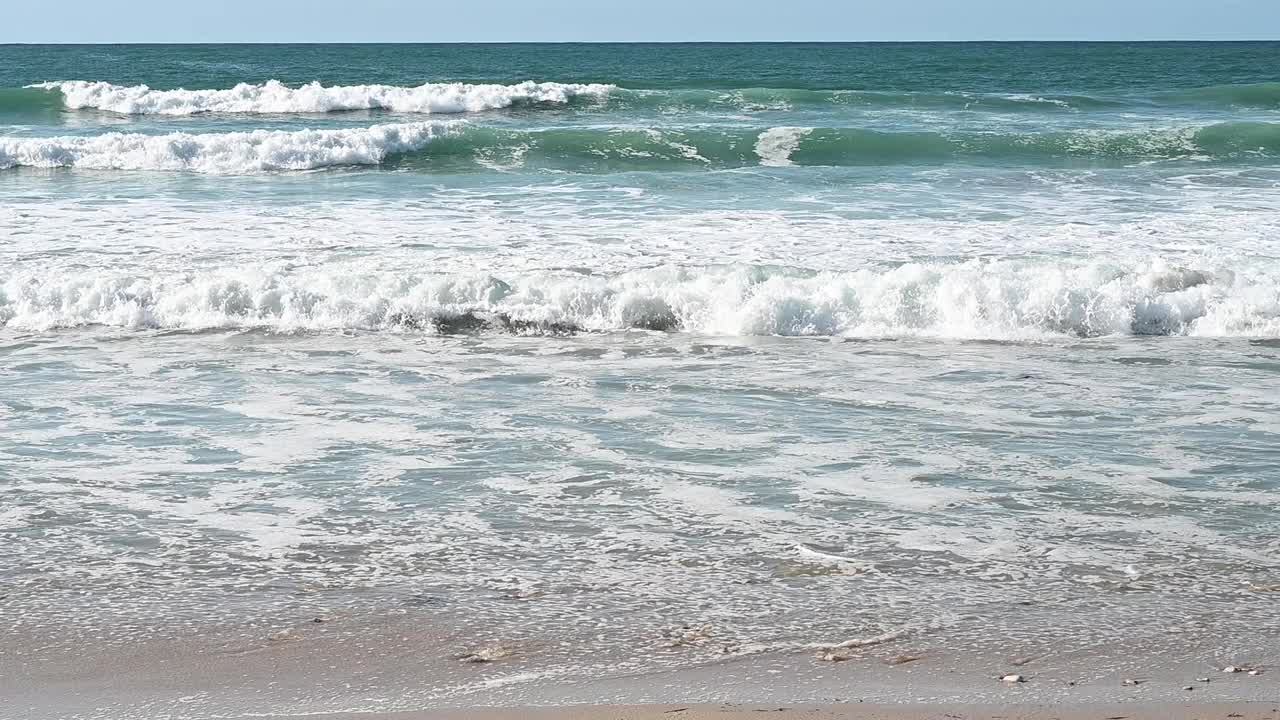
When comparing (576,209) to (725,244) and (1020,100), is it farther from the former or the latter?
(1020,100)

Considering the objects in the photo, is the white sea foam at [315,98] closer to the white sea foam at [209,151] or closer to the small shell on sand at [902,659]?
the white sea foam at [209,151]

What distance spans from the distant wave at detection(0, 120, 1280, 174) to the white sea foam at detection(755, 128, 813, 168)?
1cm

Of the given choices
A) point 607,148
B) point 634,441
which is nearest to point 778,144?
point 607,148

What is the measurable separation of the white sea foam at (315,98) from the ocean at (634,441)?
12184mm

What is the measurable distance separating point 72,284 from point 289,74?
116ft

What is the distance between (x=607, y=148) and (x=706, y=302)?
994 centimetres

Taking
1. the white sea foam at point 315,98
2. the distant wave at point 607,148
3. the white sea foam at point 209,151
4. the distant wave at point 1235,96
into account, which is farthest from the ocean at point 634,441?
the distant wave at point 1235,96

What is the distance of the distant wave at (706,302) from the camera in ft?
26.6

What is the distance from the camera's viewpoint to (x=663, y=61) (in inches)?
2136

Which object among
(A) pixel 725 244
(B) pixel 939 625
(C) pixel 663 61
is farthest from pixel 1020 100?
(C) pixel 663 61

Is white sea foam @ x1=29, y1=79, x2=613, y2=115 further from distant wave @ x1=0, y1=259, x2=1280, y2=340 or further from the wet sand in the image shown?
the wet sand

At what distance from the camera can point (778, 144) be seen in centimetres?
1853

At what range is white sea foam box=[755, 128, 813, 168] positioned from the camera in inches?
685

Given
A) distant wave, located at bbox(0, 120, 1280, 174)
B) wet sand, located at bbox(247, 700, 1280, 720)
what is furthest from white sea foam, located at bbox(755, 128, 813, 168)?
wet sand, located at bbox(247, 700, 1280, 720)
